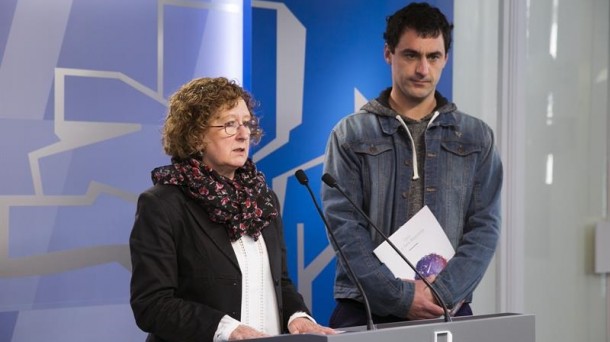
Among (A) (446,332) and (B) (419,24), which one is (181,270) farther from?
(B) (419,24)

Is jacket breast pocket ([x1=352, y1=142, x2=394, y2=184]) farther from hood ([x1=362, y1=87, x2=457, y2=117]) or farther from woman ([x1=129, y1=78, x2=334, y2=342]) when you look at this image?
woman ([x1=129, y1=78, x2=334, y2=342])

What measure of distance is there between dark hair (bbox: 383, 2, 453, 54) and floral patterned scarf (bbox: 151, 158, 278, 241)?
3.35 ft

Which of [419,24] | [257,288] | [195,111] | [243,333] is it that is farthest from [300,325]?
[419,24]

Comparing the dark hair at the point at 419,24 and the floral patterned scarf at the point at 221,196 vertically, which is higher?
the dark hair at the point at 419,24

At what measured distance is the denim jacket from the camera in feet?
10.8

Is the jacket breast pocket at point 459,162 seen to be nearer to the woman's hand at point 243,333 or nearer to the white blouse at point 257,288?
the white blouse at point 257,288

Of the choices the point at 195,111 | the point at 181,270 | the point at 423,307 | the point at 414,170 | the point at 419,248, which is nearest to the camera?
the point at 181,270

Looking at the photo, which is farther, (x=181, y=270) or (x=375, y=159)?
(x=375, y=159)

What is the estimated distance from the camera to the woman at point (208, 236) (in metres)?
2.54

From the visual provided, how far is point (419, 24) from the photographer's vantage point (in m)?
3.50

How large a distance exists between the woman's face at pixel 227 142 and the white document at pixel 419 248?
0.74m

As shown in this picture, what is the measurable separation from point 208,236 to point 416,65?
1.16 metres

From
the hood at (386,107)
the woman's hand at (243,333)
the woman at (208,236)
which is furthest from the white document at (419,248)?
the woman's hand at (243,333)

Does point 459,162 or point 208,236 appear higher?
point 459,162
